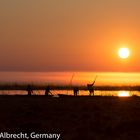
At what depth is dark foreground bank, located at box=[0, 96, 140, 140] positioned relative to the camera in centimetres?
2597

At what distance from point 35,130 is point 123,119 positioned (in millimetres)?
5482

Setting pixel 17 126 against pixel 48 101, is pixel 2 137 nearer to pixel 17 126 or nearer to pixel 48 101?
pixel 17 126

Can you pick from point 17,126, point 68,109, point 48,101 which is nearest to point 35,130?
point 17,126

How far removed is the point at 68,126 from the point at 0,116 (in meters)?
4.20

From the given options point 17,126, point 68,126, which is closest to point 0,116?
point 17,126

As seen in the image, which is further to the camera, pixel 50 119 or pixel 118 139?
pixel 50 119

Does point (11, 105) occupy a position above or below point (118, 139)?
above

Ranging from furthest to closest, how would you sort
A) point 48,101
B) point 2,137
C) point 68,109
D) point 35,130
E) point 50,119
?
point 48,101
point 68,109
point 50,119
point 35,130
point 2,137

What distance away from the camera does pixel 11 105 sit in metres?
31.8

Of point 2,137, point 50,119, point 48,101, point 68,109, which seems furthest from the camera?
point 48,101

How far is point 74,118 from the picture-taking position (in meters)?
28.7

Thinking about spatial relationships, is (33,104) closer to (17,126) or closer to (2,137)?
(17,126)

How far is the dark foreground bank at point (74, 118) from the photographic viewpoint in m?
26.0

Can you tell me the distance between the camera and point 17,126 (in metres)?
26.7
